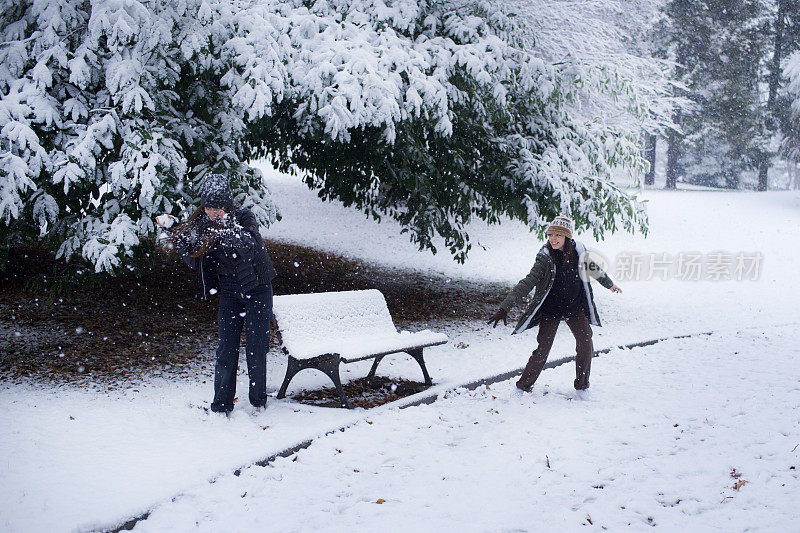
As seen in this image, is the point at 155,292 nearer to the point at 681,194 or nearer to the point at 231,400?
the point at 231,400

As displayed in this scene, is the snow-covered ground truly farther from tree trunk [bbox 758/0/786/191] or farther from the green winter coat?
tree trunk [bbox 758/0/786/191]

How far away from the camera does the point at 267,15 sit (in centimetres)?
699

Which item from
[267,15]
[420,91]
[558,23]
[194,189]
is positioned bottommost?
[194,189]

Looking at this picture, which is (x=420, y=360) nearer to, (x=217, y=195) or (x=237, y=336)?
(x=237, y=336)

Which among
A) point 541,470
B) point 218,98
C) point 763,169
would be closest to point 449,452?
point 541,470

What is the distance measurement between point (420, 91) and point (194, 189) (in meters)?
2.91

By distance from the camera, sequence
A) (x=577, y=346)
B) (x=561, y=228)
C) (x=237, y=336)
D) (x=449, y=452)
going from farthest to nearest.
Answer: (x=577, y=346) < (x=561, y=228) < (x=237, y=336) < (x=449, y=452)

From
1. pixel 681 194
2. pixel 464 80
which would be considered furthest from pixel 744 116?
pixel 464 80

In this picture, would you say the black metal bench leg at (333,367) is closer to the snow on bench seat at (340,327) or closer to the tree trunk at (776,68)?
the snow on bench seat at (340,327)

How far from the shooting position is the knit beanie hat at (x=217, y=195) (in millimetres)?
4941

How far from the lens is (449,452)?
4.71 m

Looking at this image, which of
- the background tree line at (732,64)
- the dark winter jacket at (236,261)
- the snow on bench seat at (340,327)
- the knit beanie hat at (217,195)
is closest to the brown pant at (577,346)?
the snow on bench seat at (340,327)

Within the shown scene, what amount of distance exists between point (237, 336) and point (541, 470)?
260 cm

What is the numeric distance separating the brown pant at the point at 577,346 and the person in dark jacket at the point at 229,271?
99.1 inches
